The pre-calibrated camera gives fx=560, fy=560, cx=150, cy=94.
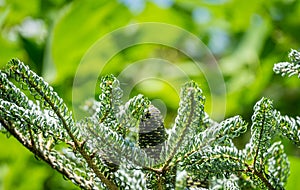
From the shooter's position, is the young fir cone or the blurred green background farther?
the blurred green background

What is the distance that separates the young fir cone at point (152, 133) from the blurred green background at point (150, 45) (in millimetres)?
853

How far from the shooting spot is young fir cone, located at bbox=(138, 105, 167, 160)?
51 centimetres

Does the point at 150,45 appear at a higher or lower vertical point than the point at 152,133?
higher

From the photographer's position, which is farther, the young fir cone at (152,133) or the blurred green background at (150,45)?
the blurred green background at (150,45)

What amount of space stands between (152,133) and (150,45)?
152 cm

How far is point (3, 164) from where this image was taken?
153 centimetres

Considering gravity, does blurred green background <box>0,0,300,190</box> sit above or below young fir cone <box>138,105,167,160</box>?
above

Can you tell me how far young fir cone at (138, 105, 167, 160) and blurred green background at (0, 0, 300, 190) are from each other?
853mm

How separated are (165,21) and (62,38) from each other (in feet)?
1.71

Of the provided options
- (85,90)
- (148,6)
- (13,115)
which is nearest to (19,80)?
(13,115)

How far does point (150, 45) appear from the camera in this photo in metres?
2.03

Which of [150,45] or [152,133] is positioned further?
[150,45]

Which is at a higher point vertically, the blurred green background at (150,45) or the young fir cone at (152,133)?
the blurred green background at (150,45)

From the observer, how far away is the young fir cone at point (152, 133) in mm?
509
